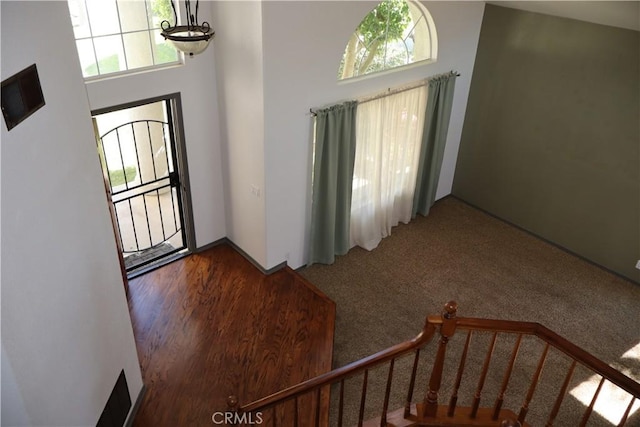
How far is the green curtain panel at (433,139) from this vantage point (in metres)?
6.56

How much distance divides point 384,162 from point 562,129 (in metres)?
2.14

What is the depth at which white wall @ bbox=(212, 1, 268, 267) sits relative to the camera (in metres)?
4.85

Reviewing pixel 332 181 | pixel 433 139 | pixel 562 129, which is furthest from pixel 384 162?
pixel 562 129

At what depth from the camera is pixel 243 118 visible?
536 cm

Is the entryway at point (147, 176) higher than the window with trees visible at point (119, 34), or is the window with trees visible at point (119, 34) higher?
the window with trees visible at point (119, 34)

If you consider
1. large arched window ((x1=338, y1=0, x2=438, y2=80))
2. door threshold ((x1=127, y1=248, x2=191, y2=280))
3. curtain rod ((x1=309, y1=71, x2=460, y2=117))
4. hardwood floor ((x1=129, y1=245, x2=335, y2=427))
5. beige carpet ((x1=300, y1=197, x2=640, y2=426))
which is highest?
large arched window ((x1=338, y1=0, x2=438, y2=80))

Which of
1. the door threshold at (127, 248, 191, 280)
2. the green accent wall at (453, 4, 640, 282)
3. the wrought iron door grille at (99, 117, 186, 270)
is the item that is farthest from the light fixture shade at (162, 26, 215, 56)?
the green accent wall at (453, 4, 640, 282)

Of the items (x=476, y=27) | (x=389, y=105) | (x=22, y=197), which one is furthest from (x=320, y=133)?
(x=22, y=197)

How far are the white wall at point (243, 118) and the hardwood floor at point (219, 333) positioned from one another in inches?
18.6

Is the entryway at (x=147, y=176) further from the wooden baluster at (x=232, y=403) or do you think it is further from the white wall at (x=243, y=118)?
the wooden baluster at (x=232, y=403)

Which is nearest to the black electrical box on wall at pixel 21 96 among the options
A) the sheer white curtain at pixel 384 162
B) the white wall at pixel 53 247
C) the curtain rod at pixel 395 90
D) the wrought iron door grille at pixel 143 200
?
the white wall at pixel 53 247

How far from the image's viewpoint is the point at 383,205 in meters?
6.80

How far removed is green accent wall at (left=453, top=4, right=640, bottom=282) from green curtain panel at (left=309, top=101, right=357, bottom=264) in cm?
233

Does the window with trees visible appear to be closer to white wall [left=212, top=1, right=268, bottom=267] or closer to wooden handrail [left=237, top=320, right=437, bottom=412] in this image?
Result: white wall [left=212, top=1, right=268, bottom=267]
